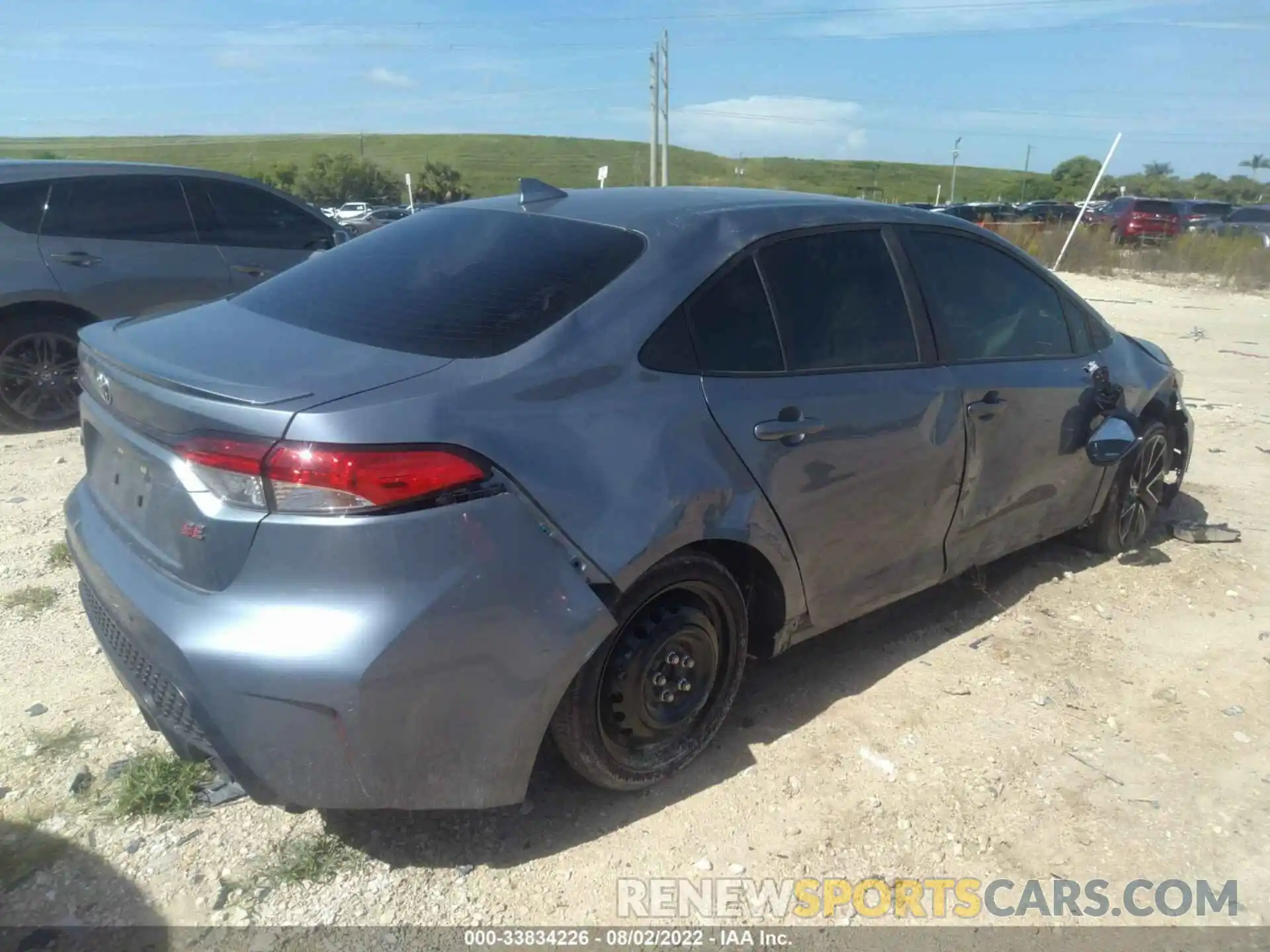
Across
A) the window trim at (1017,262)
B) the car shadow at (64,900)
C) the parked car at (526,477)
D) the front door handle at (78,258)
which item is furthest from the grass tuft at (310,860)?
the front door handle at (78,258)

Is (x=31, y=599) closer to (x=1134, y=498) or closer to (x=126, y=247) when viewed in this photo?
(x=126, y=247)

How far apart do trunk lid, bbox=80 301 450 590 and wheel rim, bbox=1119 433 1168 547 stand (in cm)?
371

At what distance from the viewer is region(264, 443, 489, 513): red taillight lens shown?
213 cm

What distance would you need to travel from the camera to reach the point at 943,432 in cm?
347

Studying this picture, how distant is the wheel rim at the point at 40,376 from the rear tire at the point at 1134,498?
622cm

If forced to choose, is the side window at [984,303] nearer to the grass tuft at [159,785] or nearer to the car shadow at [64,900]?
the grass tuft at [159,785]

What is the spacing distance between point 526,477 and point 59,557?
3.12m

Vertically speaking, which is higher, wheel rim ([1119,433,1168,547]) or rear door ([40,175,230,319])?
rear door ([40,175,230,319])

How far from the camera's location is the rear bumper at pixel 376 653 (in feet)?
7.06

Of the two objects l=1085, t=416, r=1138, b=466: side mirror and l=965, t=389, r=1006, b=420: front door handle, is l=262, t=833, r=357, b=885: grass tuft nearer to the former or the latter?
l=965, t=389, r=1006, b=420: front door handle

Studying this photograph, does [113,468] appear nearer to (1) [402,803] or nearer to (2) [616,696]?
(1) [402,803]

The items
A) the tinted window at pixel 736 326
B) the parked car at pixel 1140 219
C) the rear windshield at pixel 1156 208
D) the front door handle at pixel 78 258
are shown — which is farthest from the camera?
the rear windshield at pixel 1156 208

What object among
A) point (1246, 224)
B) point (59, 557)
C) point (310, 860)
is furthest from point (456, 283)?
point (1246, 224)

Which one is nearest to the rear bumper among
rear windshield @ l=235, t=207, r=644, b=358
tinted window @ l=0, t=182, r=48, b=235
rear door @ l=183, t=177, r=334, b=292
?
rear windshield @ l=235, t=207, r=644, b=358
